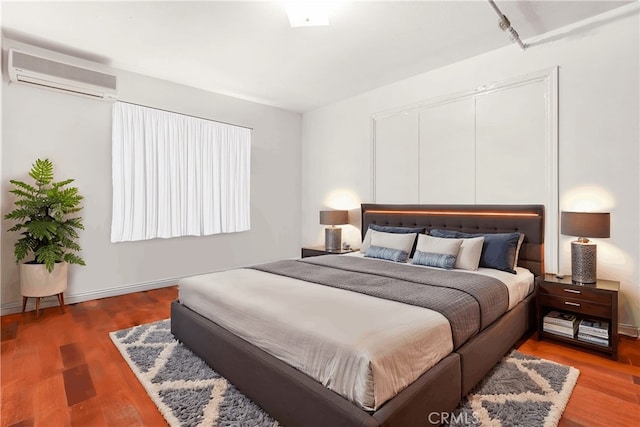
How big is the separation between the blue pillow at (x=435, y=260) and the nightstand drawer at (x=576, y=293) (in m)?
0.72

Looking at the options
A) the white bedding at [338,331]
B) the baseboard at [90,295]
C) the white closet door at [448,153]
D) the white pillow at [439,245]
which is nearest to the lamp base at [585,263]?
the white pillow at [439,245]

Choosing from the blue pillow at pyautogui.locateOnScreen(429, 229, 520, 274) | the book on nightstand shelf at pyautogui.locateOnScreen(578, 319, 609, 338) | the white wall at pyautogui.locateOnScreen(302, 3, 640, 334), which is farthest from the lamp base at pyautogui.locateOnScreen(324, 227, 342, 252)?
the book on nightstand shelf at pyautogui.locateOnScreen(578, 319, 609, 338)

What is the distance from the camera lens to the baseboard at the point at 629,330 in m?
2.73

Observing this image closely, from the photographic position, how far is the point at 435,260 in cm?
309

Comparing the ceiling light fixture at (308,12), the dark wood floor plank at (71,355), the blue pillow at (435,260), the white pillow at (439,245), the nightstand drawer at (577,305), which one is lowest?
the dark wood floor plank at (71,355)

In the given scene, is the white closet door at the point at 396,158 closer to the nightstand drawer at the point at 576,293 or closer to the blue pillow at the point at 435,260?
the blue pillow at the point at 435,260

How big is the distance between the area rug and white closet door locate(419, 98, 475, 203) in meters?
1.89

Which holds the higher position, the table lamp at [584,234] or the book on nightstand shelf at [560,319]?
the table lamp at [584,234]

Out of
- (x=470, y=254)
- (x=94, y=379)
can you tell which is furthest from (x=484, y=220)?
(x=94, y=379)

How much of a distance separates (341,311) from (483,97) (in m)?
3.00

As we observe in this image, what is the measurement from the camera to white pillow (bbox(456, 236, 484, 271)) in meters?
2.99

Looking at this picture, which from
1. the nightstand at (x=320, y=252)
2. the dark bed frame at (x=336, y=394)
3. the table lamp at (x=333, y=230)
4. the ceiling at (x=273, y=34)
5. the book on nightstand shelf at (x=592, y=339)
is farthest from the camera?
the table lamp at (x=333, y=230)

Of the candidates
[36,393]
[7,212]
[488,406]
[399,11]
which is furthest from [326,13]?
[7,212]

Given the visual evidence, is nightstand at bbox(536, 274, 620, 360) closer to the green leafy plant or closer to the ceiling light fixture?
the ceiling light fixture
